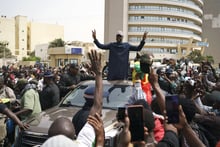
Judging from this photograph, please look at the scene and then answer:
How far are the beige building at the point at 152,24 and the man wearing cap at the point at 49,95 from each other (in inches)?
2701

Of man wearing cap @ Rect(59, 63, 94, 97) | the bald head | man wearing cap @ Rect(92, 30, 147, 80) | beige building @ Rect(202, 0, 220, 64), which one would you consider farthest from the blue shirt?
beige building @ Rect(202, 0, 220, 64)

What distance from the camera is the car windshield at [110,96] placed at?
624 centimetres

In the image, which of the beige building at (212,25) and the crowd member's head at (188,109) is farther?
the beige building at (212,25)

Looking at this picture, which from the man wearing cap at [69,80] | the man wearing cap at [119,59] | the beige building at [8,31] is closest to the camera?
the man wearing cap at [119,59]

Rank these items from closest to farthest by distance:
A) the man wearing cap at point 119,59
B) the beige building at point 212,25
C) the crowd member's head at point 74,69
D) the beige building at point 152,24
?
the man wearing cap at point 119,59, the crowd member's head at point 74,69, the beige building at point 152,24, the beige building at point 212,25

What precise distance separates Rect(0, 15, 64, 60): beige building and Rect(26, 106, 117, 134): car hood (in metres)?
108

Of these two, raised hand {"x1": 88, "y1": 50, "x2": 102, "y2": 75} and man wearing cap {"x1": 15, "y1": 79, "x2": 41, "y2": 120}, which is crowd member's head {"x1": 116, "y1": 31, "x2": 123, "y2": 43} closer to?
man wearing cap {"x1": 15, "y1": 79, "x2": 41, "y2": 120}

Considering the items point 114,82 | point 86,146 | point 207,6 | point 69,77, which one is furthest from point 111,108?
point 207,6

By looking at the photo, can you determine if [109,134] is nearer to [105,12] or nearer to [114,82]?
[114,82]

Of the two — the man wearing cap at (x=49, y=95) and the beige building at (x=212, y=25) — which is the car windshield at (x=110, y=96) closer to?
the man wearing cap at (x=49, y=95)

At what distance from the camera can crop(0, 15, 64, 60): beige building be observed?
364 ft

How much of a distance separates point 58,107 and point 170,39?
243ft

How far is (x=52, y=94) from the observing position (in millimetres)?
6898

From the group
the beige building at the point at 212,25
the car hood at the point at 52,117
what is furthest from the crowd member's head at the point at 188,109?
the beige building at the point at 212,25
